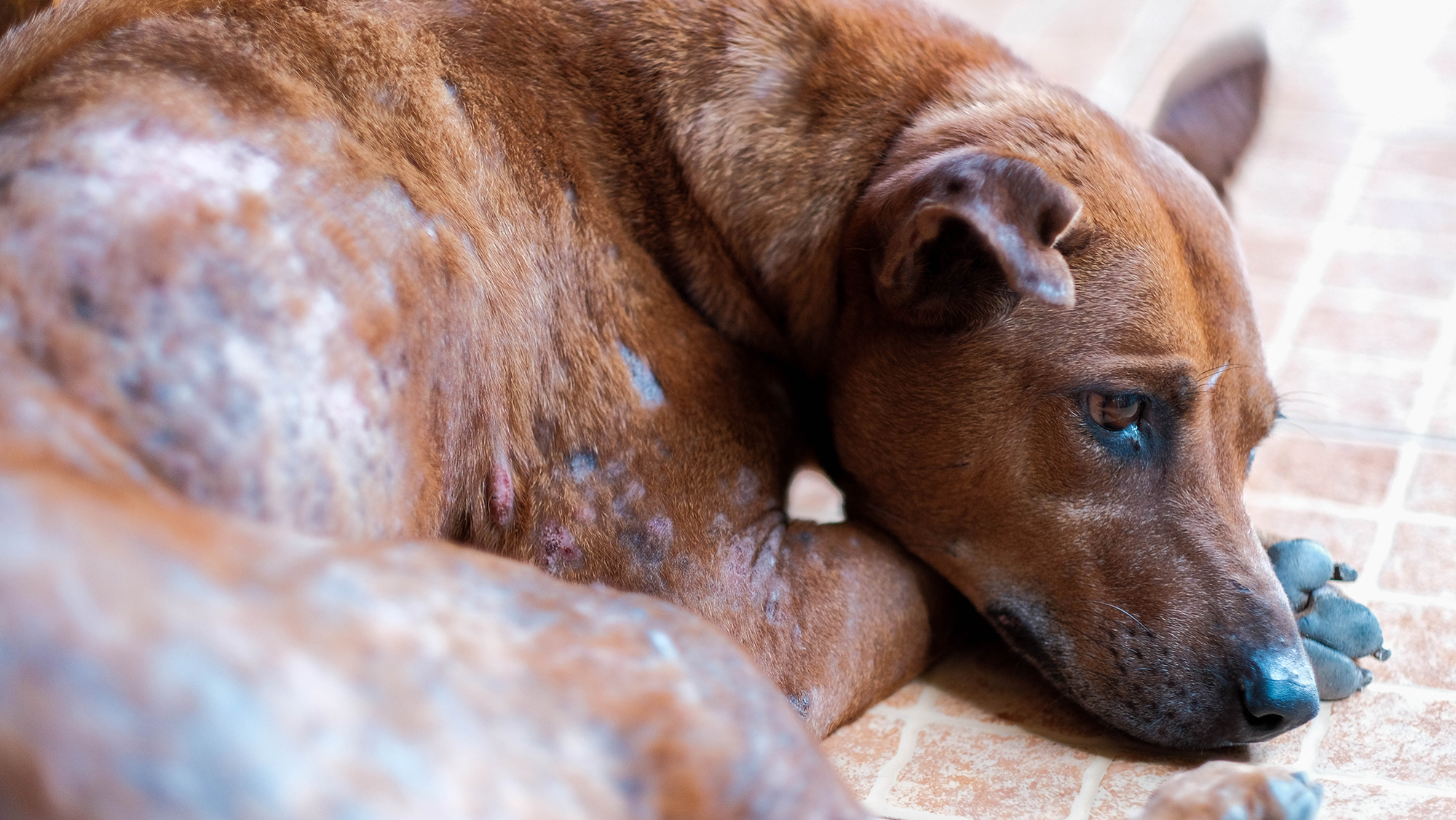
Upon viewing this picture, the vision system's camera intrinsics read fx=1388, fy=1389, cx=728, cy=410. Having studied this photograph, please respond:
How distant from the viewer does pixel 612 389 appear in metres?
2.46

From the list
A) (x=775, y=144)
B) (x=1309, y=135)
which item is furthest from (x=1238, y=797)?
(x=1309, y=135)

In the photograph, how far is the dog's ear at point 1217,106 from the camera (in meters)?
3.09

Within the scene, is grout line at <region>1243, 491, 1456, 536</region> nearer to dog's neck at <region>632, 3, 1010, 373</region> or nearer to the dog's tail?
dog's neck at <region>632, 3, 1010, 373</region>

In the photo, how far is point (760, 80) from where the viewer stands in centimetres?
266

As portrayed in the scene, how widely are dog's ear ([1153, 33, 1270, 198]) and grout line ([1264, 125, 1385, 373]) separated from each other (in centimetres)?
77

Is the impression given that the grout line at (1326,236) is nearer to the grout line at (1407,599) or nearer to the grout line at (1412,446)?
the grout line at (1412,446)

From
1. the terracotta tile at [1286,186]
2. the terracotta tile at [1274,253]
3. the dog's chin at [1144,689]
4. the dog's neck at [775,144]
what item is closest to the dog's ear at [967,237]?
the dog's neck at [775,144]

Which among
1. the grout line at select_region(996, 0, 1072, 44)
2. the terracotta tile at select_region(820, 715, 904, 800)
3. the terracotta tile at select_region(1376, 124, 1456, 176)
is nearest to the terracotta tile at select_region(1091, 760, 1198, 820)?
the terracotta tile at select_region(820, 715, 904, 800)

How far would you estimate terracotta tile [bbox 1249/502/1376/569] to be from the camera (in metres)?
3.15

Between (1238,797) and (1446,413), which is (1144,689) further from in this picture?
(1446,413)

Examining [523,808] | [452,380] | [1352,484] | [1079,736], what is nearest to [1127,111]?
[1352,484]

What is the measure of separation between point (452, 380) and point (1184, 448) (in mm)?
1300

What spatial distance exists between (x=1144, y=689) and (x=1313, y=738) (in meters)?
0.37

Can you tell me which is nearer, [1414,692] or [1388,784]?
[1388,784]
